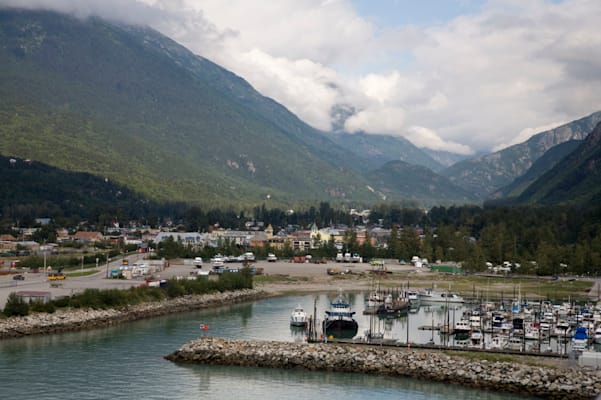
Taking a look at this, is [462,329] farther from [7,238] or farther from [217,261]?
[7,238]

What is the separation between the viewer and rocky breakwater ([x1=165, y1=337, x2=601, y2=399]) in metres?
40.8

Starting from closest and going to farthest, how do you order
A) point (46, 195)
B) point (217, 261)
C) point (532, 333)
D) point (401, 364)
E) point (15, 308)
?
point (401, 364) → point (15, 308) → point (532, 333) → point (217, 261) → point (46, 195)

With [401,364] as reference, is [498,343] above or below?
above

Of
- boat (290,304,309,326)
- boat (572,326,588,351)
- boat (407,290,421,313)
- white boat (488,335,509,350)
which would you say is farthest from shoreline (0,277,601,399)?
boat (407,290,421,313)

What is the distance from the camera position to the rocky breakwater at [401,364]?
1607 inches

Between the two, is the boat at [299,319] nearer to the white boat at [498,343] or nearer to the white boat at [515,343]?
the white boat at [498,343]

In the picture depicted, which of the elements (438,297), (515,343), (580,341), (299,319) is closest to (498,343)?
(515,343)

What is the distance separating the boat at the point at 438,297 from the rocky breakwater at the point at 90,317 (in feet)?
79.8

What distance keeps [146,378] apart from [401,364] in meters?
14.6

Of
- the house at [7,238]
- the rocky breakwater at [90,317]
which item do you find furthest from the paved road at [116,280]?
the house at [7,238]

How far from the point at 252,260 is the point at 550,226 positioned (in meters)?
52.5

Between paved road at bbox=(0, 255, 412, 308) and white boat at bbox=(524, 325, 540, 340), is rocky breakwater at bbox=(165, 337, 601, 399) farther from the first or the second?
paved road at bbox=(0, 255, 412, 308)

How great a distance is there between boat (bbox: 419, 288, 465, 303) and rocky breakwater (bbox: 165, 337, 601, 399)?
39823mm

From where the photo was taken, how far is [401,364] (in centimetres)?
4481
